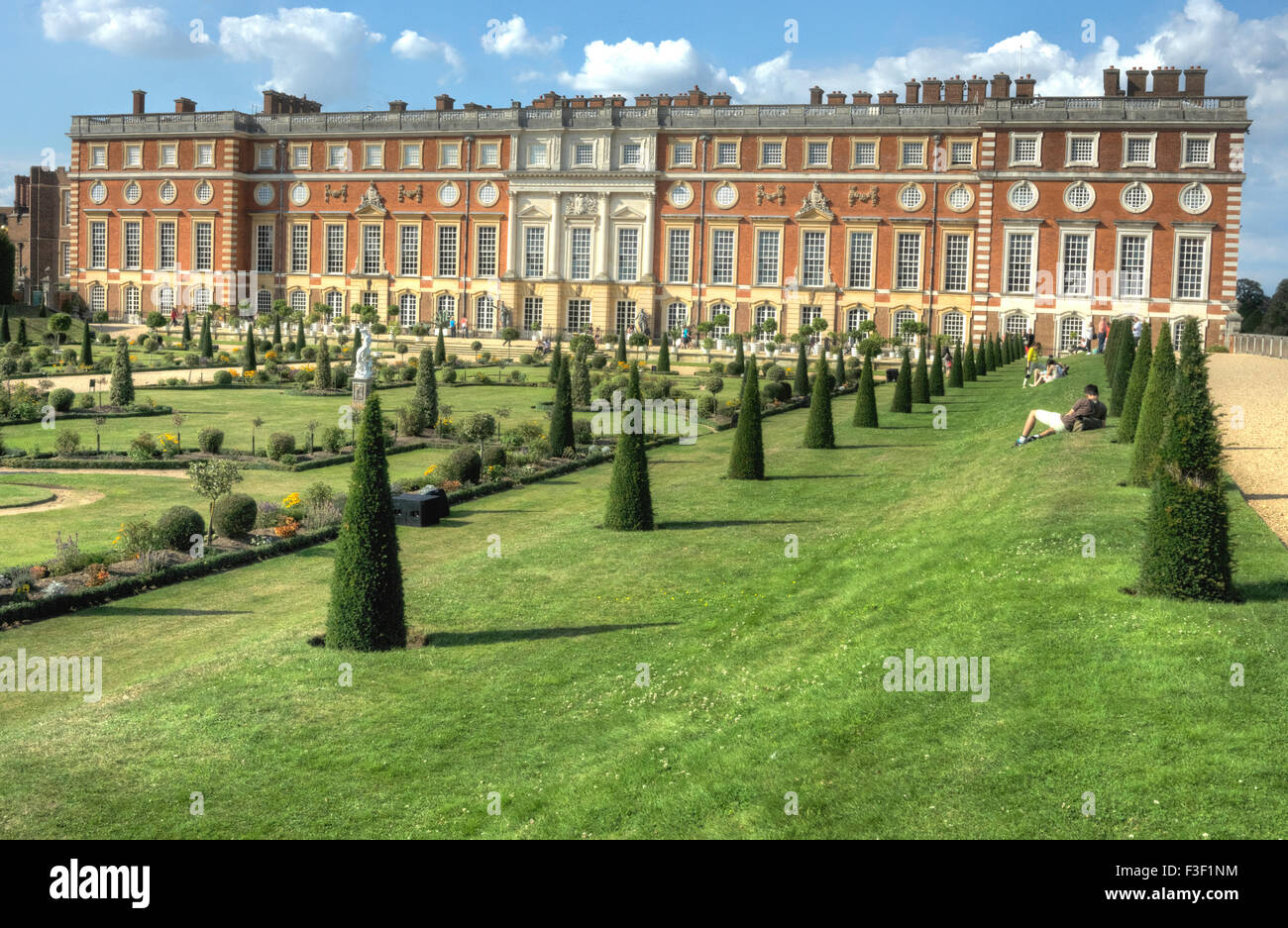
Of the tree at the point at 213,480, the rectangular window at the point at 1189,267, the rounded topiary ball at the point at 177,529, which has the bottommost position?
the rounded topiary ball at the point at 177,529

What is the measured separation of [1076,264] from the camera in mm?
55656

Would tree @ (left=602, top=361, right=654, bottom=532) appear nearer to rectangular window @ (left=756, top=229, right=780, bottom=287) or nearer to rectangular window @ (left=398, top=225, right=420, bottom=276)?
rectangular window @ (left=756, top=229, right=780, bottom=287)

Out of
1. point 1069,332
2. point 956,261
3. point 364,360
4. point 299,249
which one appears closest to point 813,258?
point 956,261

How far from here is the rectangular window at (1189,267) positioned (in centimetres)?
5431

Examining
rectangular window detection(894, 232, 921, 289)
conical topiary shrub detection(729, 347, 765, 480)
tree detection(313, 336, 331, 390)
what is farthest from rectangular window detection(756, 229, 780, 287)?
conical topiary shrub detection(729, 347, 765, 480)

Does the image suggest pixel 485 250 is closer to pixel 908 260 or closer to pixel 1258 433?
pixel 908 260

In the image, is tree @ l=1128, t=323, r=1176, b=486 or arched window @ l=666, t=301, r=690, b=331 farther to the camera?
arched window @ l=666, t=301, r=690, b=331

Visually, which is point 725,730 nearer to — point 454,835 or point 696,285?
point 454,835

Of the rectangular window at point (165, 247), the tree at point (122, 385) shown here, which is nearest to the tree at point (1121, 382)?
the tree at point (122, 385)

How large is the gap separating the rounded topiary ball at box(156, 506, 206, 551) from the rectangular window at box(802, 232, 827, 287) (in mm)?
46992

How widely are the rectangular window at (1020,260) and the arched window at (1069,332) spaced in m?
2.03

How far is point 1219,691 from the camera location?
29.3ft

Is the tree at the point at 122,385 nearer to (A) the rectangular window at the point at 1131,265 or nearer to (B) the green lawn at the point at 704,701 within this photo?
(B) the green lawn at the point at 704,701

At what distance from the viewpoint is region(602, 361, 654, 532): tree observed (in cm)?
1823
